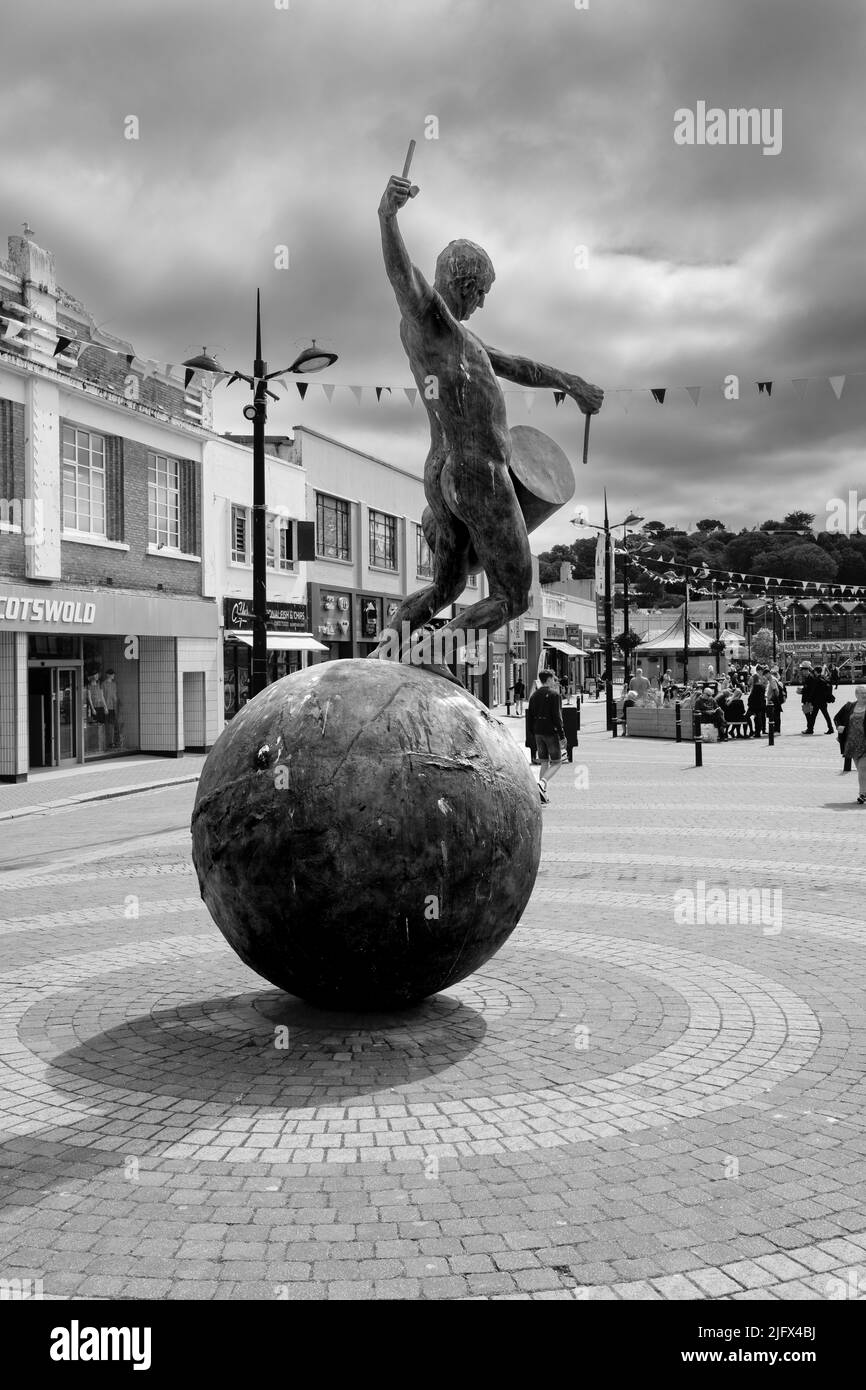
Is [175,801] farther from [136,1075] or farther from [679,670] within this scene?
[679,670]

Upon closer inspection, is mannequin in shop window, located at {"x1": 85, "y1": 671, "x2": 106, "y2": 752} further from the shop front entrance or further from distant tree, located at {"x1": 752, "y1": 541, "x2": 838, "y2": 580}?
distant tree, located at {"x1": 752, "y1": 541, "x2": 838, "y2": 580}

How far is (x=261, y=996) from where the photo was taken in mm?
5895

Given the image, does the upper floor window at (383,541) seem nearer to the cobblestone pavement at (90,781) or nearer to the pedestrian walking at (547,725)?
the cobblestone pavement at (90,781)

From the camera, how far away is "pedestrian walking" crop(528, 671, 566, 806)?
1609 cm

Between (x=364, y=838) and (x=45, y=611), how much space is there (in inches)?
697

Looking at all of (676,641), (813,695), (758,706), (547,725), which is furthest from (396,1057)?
(676,641)

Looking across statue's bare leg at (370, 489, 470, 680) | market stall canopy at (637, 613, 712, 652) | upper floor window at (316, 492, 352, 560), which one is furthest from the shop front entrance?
market stall canopy at (637, 613, 712, 652)

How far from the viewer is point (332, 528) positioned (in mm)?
35094

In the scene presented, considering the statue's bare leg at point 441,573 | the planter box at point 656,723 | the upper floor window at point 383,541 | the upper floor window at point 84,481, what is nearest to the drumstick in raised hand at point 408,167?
the statue's bare leg at point 441,573

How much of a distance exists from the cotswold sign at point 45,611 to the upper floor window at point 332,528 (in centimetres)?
1272

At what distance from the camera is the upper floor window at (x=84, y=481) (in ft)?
72.0

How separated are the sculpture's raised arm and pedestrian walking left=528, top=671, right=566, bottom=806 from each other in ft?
35.8

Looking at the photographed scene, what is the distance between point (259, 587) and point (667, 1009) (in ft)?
40.6
